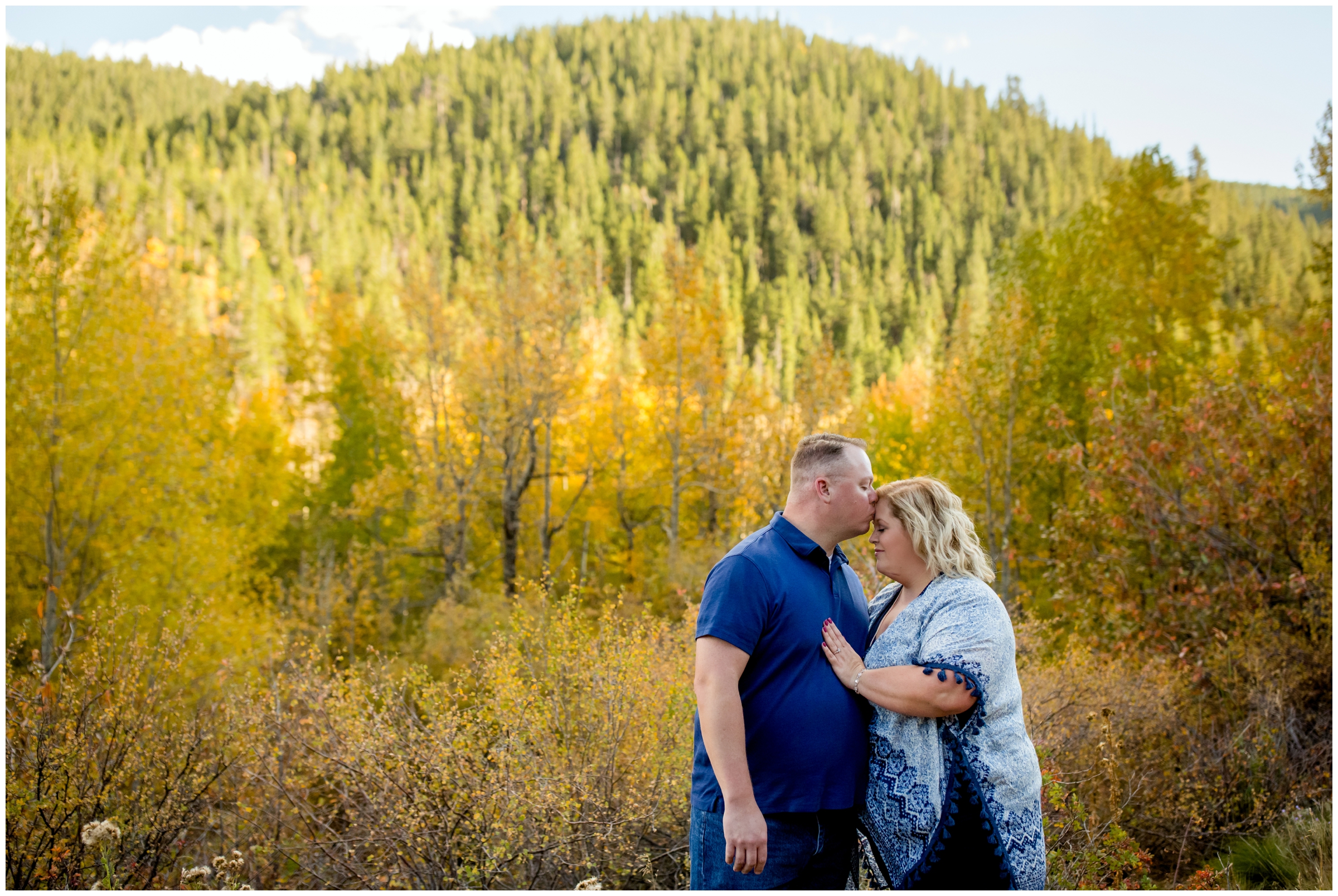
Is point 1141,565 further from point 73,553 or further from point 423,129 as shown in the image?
point 423,129

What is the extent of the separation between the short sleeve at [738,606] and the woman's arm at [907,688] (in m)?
0.30

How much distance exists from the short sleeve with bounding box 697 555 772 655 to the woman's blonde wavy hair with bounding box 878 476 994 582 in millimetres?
550

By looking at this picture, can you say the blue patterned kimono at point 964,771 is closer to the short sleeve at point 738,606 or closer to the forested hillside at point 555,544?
the short sleeve at point 738,606

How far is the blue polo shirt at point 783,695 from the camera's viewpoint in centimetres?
269

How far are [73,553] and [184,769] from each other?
10.5 m

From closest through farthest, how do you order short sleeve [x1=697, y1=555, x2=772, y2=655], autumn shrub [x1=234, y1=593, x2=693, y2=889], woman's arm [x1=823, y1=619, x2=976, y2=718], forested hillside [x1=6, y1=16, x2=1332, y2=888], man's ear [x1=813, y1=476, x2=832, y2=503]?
woman's arm [x1=823, y1=619, x2=976, y2=718] < short sleeve [x1=697, y1=555, x2=772, y2=655] < man's ear [x1=813, y1=476, x2=832, y2=503] < autumn shrub [x1=234, y1=593, x2=693, y2=889] < forested hillside [x1=6, y1=16, x2=1332, y2=888]

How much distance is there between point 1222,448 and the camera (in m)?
8.23

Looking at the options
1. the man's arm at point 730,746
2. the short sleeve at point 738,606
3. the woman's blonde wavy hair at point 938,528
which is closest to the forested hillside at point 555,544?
the woman's blonde wavy hair at point 938,528

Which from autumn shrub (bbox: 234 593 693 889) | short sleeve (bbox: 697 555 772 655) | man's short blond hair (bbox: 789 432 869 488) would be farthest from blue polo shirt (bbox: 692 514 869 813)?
autumn shrub (bbox: 234 593 693 889)

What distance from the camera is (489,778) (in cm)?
504

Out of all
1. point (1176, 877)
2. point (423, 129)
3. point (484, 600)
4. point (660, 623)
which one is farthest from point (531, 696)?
point (423, 129)

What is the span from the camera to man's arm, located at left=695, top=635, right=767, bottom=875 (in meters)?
2.57

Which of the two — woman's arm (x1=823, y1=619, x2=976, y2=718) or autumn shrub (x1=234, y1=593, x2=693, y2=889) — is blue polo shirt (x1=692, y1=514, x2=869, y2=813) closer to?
woman's arm (x1=823, y1=619, x2=976, y2=718)

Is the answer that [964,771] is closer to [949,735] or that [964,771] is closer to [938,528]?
[949,735]
